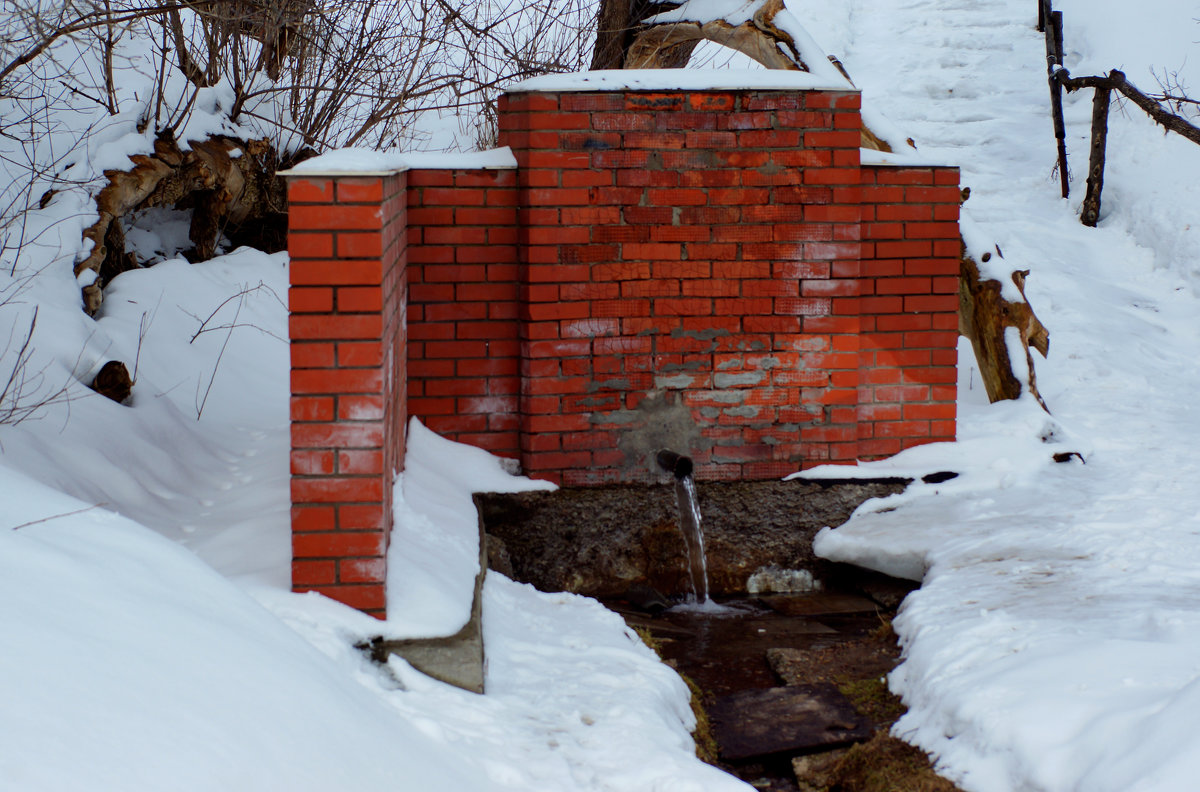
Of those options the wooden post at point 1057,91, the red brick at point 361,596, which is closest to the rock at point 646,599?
the red brick at point 361,596

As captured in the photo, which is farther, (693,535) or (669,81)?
(693,535)

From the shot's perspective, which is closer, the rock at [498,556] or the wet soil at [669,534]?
the rock at [498,556]

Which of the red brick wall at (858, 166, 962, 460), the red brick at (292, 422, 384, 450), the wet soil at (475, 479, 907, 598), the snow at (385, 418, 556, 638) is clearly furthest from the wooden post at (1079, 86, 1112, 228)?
the red brick at (292, 422, 384, 450)

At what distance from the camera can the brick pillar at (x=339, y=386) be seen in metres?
2.69

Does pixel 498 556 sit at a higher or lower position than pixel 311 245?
lower

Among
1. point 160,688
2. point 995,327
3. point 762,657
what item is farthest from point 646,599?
point 160,688

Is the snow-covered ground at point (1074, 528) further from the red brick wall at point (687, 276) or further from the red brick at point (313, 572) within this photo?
the red brick at point (313, 572)

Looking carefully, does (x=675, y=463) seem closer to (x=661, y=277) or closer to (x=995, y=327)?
(x=661, y=277)

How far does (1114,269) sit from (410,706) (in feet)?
27.7

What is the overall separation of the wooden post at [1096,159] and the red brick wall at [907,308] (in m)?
5.73

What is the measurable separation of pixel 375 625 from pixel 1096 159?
30.0ft

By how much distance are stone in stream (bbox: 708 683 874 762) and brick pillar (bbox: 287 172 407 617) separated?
1.19 metres

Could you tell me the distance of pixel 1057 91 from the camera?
34.1 ft

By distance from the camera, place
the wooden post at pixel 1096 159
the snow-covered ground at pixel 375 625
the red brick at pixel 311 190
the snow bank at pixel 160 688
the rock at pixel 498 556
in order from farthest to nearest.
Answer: the wooden post at pixel 1096 159 → the rock at pixel 498 556 → the red brick at pixel 311 190 → the snow-covered ground at pixel 375 625 → the snow bank at pixel 160 688
